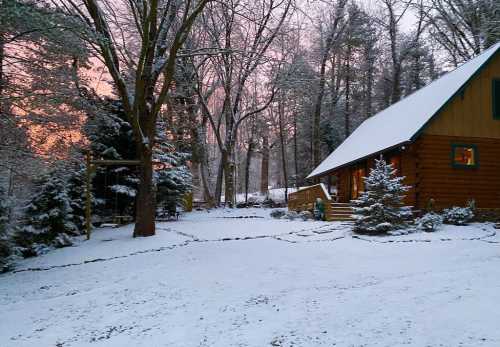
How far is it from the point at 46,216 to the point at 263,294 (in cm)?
959

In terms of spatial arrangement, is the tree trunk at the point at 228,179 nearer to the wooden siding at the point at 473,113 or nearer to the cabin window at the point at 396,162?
the cabin window at the point at 396,162

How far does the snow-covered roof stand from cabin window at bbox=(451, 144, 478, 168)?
6.45ft

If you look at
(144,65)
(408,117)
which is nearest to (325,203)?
(408,117)

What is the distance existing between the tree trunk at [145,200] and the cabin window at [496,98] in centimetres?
1440

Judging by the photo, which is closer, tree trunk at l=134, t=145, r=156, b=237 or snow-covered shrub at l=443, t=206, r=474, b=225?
tree trunk at l=134, t=145, r=156, b=237

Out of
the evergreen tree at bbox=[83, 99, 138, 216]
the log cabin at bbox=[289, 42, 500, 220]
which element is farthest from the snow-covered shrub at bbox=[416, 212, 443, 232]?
the evergreen tree at bbox=[83, 99, 138, 216]

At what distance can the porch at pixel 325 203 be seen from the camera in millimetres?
16750

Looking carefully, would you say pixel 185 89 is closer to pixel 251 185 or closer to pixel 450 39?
pixel 450 39

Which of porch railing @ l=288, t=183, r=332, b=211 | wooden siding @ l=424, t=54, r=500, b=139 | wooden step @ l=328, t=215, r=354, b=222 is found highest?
→ wooden siding @ l=424, t=54, r=500, b=139

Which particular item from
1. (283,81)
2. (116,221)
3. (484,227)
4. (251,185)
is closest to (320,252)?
(484,227)

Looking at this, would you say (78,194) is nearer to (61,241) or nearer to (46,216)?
(46,216)

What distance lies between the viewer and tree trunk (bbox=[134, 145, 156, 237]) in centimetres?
1220

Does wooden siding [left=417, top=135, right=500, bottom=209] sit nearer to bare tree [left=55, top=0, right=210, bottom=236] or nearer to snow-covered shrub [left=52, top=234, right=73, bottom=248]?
bare tree [left=55, top=0, right=210, bottom=236]

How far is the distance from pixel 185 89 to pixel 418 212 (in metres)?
17.0
